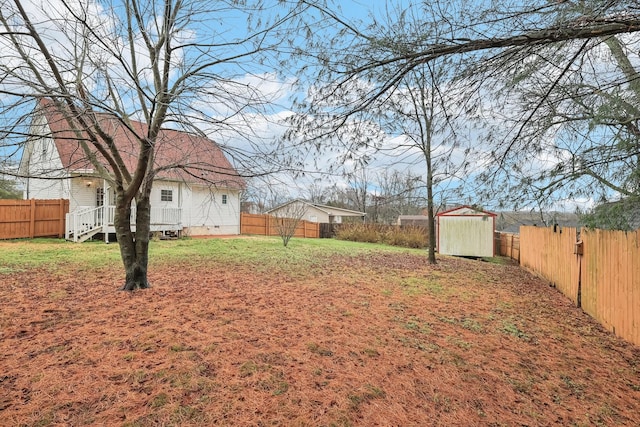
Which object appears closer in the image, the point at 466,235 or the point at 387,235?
the point at 466,235

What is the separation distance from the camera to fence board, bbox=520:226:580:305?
6.38 meters

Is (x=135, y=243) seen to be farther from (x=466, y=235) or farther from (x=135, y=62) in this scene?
(x=466, y=235)

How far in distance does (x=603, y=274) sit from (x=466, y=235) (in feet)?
31.9

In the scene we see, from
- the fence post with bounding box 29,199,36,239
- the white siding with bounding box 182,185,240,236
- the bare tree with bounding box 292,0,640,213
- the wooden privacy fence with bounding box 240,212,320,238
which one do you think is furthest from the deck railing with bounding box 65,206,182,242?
the bare tree with bounding box 292,0,640,213

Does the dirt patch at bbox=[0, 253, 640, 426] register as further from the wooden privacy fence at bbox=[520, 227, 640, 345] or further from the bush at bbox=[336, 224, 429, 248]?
the bush at bbox=[336, 224, 429, 248]

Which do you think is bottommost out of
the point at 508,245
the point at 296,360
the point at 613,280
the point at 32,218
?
the point at 296,360

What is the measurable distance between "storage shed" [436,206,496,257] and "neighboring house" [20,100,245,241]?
9.48 meters

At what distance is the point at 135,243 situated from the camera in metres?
5.45

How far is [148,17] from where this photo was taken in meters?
4.45

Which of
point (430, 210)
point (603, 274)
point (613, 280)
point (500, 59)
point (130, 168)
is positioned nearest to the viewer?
point (500, 59)

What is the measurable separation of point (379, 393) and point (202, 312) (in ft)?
8.63

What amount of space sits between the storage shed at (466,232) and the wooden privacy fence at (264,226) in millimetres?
9486

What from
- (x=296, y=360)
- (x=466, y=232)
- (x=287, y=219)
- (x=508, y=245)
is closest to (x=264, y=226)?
(x=287, y=219)

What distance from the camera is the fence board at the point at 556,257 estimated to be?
638cm
